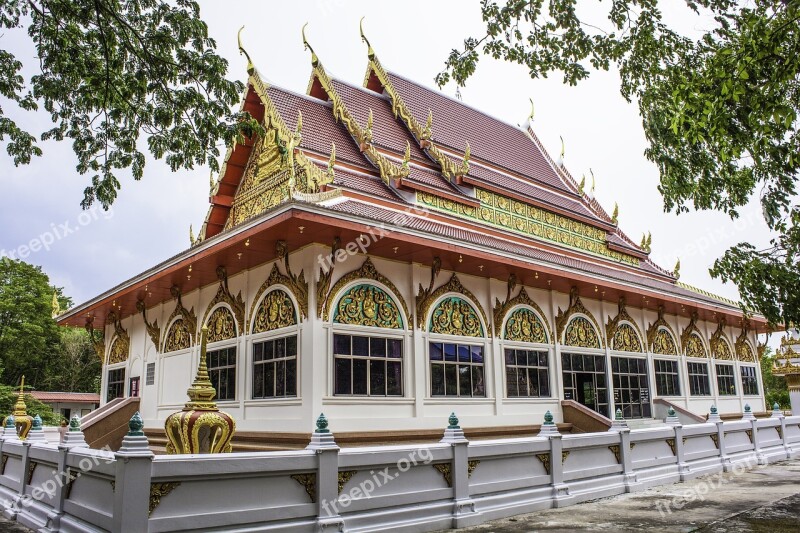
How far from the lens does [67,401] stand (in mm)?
29094

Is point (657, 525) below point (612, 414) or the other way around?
below

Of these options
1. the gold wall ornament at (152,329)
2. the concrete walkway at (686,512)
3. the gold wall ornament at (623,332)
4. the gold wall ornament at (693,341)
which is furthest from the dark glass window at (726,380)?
the gold wall ornament at (152,329)

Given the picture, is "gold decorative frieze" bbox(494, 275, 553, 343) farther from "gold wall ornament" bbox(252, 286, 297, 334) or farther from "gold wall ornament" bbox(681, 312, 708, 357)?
"gold wall ornament" bbox(681, 312, 708, 357)

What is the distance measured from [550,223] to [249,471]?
12297 millimetres

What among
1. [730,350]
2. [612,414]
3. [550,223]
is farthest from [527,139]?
[612,414]

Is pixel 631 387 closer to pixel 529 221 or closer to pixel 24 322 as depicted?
pixel 529 221

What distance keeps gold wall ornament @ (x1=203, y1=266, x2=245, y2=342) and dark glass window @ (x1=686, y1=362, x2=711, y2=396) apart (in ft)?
37.9

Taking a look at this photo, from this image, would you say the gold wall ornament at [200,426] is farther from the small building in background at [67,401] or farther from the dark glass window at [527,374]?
the small building in background at [67,401]

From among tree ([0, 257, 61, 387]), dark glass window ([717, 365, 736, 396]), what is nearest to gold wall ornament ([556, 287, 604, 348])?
dark glass window ([717, 365, 736, 396])

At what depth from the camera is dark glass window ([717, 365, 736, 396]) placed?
18.0 m

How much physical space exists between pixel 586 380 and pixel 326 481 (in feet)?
28.8

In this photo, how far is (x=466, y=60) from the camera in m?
8.43

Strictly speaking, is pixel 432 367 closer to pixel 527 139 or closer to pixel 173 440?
pixel 173 440

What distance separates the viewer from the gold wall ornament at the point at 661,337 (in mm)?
15820
